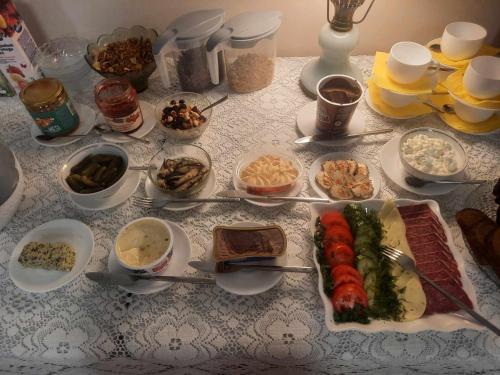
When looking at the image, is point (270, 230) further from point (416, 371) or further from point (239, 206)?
point (416, 371)

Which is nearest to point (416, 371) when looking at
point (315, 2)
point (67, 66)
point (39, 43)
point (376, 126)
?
point (376, 126)

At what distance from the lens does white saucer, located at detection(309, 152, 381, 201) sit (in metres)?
0.88

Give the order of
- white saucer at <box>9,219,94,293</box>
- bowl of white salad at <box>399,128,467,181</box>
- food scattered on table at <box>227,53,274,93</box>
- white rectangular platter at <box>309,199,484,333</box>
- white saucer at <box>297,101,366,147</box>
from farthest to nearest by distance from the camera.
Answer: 1. food scattered on table at <box>227,53,274,93</box>
2. white saucer at <box>297,101,366,147</box>
3. bowl of white salad at <box>399,128,467,181</box>
4. white saucer at <box>9,219,94,293</box>
5. white rectangular platter at <box>309,199,484,333</box>

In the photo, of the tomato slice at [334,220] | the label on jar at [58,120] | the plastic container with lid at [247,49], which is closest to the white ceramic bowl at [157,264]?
the tomato slice at [334,220]

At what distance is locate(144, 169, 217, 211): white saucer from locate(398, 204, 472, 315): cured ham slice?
1.44 feet

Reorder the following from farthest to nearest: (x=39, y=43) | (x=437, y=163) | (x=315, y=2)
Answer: (x=39, y=43)
(x=315, y=2)
(x=437, y=163)

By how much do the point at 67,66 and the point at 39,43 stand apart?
0.22 m

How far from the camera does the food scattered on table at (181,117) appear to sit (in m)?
0.99

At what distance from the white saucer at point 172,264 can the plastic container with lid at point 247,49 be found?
19.8 inches

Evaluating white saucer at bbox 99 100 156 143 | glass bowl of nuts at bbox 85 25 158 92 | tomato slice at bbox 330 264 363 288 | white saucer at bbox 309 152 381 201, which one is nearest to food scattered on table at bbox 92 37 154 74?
glass bowl of nuts at bbox 85 25 158 92

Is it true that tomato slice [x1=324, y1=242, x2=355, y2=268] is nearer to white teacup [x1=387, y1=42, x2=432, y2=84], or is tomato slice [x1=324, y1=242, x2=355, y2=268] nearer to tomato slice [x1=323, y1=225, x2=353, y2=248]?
tomato slice [x1=323, y1=225, x2=353, y2=248]

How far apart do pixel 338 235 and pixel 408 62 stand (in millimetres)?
557

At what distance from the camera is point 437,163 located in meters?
0.87

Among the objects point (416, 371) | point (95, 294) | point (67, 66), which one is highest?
point (67, 66)
